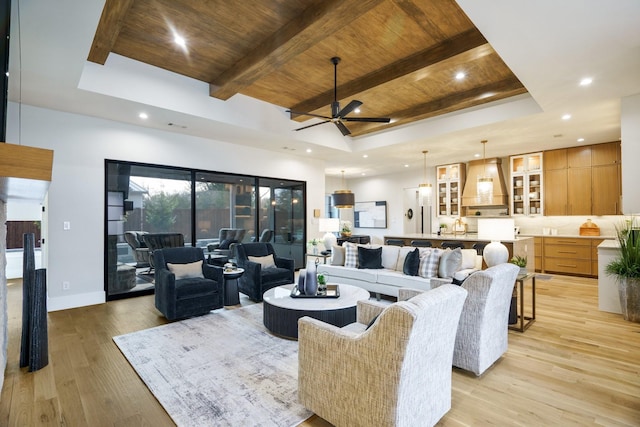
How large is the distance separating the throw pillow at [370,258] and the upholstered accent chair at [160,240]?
126 inches

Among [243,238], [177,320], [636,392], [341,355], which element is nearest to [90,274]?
[177,320]

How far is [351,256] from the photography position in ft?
17.7

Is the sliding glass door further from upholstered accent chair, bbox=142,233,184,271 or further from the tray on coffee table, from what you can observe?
the tray on coffee table

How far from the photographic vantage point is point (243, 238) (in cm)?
683

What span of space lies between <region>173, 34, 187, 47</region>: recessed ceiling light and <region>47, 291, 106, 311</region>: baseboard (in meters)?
3.87

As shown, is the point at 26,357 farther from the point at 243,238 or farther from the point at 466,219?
the point at 466,219

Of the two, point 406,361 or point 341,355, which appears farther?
point 341,355

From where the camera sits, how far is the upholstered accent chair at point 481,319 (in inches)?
98.7

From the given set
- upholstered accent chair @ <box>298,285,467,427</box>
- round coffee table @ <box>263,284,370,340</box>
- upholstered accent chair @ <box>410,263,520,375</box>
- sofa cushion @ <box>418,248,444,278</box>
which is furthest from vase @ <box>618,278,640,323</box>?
upholstered accent chair @ <box>298,285,467,427</box>

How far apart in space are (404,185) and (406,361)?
950 cm

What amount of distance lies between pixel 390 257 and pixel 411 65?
2.87m

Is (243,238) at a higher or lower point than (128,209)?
lower

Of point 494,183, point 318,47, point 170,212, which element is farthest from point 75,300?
point 494,183

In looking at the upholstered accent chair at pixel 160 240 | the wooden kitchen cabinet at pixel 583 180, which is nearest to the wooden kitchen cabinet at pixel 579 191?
the wooden kitchen cabinet at pixel 583 180
